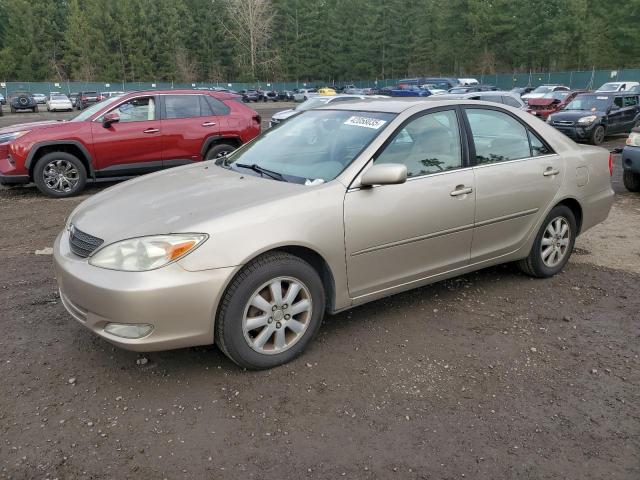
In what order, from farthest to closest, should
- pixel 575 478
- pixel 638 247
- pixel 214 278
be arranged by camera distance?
pixel 638 247
pixel 214 278
pixel 575 478

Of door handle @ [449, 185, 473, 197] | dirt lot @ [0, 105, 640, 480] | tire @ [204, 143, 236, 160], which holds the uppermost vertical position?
tire @ [204, 143, 236, 160]

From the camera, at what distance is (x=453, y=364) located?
3.47m

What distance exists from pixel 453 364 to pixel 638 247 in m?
3.72

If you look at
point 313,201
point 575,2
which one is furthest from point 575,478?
point 575,2

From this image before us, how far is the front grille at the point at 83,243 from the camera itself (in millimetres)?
3182

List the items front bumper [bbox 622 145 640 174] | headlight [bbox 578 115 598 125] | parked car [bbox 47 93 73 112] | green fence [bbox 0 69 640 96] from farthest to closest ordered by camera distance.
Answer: green fence [bbox 0 69 640 96], parked car [bbox 47 93 73 112], headlight [bbox 578 115 598 125], front bumper [bbox 622 145 640 174]

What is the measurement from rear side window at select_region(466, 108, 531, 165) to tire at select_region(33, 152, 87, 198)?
265 inches

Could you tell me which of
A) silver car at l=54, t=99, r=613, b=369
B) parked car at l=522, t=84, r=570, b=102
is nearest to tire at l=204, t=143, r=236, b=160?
silver car at l=54, t=99, r=613, b=369

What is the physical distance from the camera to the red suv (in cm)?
846

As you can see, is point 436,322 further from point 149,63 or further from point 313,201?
point 149,63

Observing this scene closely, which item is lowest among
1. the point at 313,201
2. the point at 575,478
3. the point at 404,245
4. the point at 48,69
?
the point at 575,478

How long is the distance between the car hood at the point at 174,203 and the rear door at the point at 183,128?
5282 millimetres

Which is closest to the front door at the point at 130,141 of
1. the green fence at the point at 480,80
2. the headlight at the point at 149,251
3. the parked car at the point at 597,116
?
the headlight at the point at 149,251

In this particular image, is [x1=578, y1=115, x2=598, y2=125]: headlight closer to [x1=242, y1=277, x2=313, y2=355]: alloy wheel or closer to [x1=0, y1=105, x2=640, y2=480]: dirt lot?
[x1=0, y1=105, x2=640, y2=480]: dirt lot
